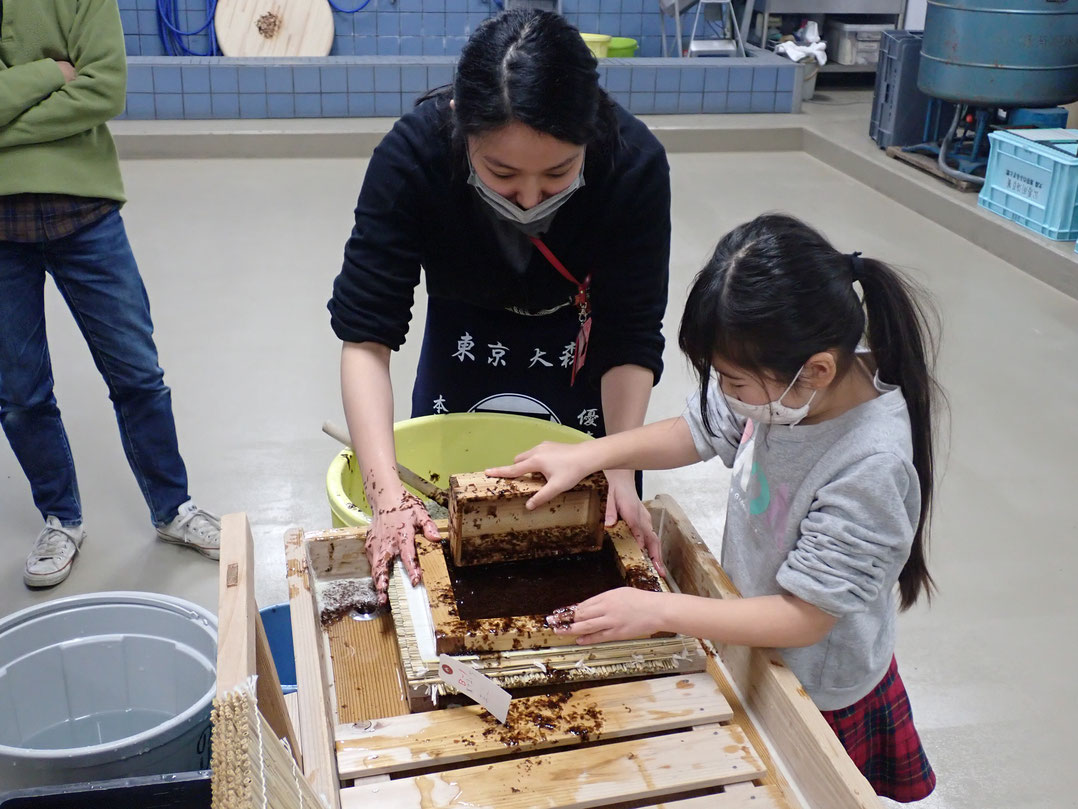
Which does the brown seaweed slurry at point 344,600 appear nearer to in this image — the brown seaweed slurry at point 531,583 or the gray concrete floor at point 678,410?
the brown seaweed slurry at point 531,583

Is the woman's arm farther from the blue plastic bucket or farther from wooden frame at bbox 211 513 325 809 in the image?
the blue plastic bucket

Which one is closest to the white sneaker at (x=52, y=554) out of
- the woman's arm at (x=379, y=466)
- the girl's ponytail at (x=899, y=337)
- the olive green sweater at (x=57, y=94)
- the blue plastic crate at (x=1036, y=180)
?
the olive green sweater at (x=57, y=94)

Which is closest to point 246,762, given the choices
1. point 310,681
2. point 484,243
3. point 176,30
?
point 310,681

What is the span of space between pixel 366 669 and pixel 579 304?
0.73 metres

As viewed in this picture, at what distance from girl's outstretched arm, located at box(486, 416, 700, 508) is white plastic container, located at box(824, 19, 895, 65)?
6.27m

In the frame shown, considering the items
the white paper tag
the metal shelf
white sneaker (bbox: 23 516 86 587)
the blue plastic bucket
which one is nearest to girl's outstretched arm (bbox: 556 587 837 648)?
the white paper tag

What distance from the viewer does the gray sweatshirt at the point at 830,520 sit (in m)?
1.09

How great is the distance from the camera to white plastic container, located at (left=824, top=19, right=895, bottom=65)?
22.4 feet

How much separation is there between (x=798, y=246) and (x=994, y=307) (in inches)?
133

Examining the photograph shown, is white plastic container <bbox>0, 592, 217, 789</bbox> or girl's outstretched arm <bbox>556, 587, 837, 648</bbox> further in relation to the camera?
white plastic container <bbox>0, 592, 217, 789</bbox>

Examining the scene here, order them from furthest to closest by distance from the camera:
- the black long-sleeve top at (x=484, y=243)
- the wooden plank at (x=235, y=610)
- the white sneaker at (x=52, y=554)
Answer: the white sneaker at (x=52, y=554) < the black long-sleeve top at (x=484, y=243) < the wooden plank at (x=235, y=610)

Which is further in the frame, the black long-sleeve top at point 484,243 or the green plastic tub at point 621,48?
the green plastic tub at point 621,48

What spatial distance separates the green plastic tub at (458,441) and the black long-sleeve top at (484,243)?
19 centimetres

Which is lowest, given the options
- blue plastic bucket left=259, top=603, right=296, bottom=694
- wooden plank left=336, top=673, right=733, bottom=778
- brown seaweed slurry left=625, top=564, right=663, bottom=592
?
blue plastic bucket left=259, top=603, right=296, bottom=694
